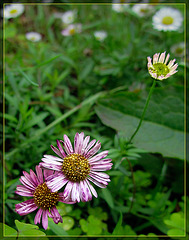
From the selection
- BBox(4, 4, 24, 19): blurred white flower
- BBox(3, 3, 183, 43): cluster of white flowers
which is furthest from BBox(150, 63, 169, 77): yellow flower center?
BBox(4, 4, 24, 19): blurred white flower

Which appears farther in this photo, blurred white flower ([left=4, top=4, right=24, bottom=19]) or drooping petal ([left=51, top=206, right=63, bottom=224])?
blurred white flower ([left=4, top=4, right=24, bottom=19])

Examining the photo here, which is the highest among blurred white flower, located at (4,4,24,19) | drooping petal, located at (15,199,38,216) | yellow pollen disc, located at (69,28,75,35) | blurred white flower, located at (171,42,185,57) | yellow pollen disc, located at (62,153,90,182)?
blurred white flower, located at (4,4,24,19)

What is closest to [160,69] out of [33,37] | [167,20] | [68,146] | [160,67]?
[160,67]

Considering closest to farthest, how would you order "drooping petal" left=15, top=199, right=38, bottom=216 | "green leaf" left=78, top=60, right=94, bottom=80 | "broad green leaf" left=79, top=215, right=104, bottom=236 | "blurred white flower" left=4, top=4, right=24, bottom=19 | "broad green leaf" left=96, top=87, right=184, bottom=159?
"drooping petal" left=15, top=199, right=38, bottom=216, "broad green leaf" left=79, top=215, right=104, bottom=236, "broad green leaf" left=96, top=87, right=184, bottom=159, "green leaf" left=78, top=60, right=94, bottom=80, "blurred white flower" left=4, top=4, right=24, bottom=19

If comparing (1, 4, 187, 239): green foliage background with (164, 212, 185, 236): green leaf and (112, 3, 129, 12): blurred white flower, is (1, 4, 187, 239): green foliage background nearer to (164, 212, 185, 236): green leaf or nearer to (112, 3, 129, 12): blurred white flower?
(164, 212, 185, 236): green leaf

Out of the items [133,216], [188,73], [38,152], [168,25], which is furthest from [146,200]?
[168,25]

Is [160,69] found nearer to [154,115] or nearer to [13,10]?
[154,115]
